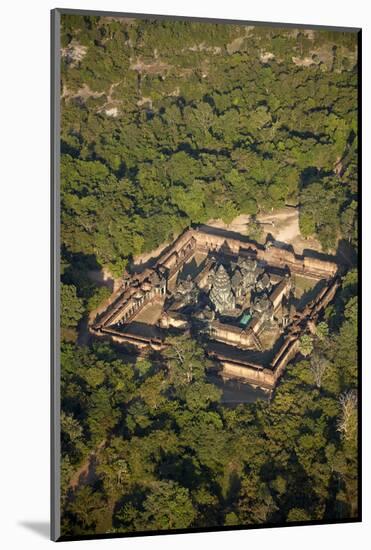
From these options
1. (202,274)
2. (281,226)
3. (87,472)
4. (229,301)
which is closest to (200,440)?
(87,472)

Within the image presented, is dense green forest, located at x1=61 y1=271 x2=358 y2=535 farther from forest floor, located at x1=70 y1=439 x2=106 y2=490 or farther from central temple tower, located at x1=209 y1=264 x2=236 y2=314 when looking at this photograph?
central temple tower, located at x1=209 y1=264 x2=236 y2=314

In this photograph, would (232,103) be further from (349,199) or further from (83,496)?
(83,496)

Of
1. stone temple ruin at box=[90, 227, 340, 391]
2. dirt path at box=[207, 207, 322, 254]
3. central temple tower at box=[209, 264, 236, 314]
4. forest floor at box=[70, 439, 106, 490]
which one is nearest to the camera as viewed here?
forest floor at box=[70, 439, 106, 490]

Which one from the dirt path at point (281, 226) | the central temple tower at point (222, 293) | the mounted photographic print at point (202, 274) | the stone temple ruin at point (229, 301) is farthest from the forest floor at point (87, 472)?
the dirt path at point (281, 226)

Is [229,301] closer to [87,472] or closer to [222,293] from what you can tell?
[222,293]

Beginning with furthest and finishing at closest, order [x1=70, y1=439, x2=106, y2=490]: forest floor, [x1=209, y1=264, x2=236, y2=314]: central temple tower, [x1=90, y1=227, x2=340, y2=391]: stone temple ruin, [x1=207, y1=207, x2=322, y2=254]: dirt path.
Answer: [x1=207, y1=207, x2=322, y2=254]: dirt path < [x1=209, y1=264, x2=236, y2=314]: central temple tower < [x1=90, y1=227, x2=340, y2=391]: stone temple ruin < [x1=70, y1=439, x2=106, y2=490]: forest floor

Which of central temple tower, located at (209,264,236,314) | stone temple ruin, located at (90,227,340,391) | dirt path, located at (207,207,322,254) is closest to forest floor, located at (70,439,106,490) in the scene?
stone temple ruin, located at (90,227,340,391)
